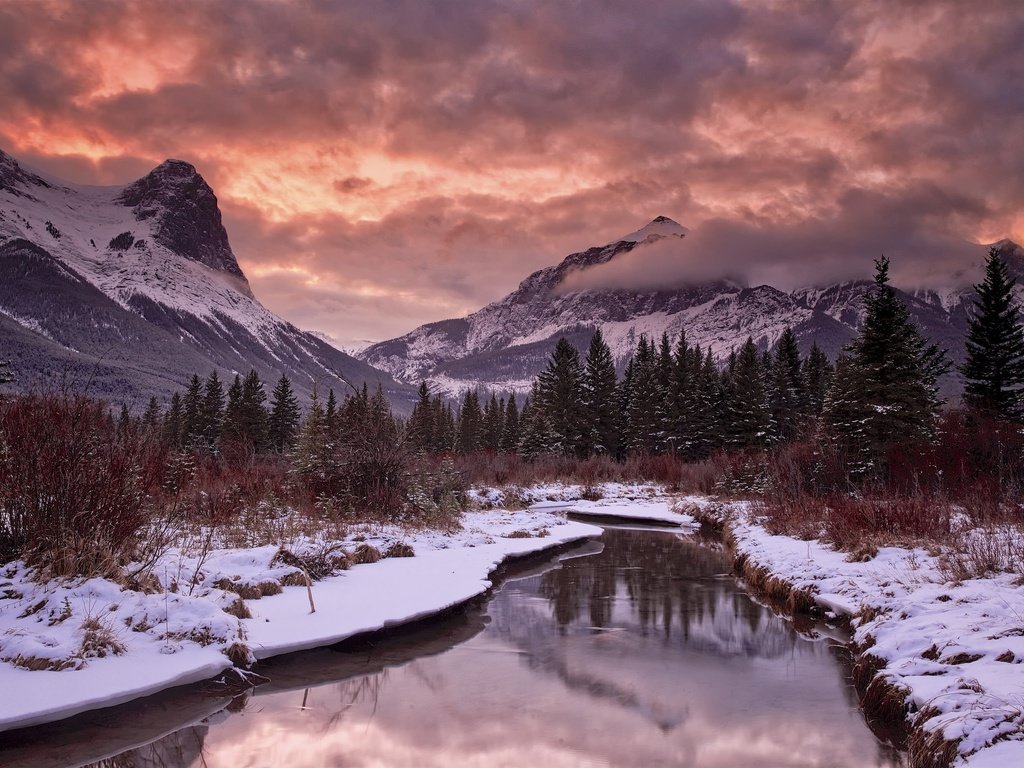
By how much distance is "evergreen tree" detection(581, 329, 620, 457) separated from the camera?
59.4m

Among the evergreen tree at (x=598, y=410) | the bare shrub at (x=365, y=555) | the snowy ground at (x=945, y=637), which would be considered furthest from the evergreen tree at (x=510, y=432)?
the snowy ground at (x=945, y=637)

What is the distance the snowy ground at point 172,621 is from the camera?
20.9ft

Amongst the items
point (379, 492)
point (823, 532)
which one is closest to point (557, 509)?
point (379, 492)

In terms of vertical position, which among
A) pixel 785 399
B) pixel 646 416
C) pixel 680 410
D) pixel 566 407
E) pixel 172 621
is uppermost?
pixel 785 399

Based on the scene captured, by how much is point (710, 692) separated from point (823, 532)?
9.16 m

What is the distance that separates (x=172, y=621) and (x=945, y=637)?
8.61 metres

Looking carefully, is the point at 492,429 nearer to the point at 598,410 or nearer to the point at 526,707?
the point at 598,410

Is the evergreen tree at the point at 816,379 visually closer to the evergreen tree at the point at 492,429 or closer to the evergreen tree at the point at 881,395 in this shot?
the evergreen tree at the point at 881,395

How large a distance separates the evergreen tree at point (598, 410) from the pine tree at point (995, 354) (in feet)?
93.0

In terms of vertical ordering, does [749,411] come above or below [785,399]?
below

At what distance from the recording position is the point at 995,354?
3362 centimetres

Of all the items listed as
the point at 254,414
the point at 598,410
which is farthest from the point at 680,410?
the point at 254,414

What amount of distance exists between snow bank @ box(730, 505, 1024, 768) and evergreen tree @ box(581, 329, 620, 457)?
4704 centimetres

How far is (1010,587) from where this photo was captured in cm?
806
